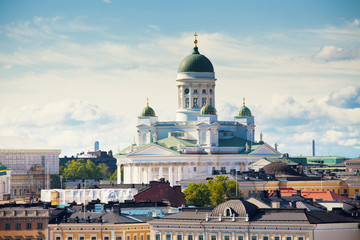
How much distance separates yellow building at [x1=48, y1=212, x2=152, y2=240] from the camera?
126 metres

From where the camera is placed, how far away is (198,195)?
174 meters

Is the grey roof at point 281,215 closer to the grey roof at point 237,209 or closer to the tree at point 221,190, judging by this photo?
the grey roof at point 237,209

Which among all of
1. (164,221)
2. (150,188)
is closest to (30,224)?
(164,221)

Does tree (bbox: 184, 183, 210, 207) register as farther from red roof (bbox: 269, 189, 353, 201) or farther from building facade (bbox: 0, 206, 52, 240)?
building facade (bbox: 0, 206, 52, 240)

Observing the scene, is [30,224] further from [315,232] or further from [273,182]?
[273,182]

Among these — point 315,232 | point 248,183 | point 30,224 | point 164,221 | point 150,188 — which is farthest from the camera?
point 248,183

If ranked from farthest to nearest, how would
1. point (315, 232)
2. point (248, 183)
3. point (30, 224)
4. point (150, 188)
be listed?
point (248, 183), point (150, 188), point (30, 224), point (315, 232)

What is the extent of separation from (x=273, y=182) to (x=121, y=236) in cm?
7453

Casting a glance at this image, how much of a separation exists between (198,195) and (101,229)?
4906cm

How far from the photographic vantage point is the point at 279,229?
115 m

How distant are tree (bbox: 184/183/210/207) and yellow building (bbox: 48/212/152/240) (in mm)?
41208

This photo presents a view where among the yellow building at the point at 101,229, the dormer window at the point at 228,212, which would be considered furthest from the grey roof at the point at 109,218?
the dormer window at the point at 228,212

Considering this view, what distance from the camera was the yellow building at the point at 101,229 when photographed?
4943 inches

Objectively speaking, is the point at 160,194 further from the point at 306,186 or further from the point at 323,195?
the point at 306,186
